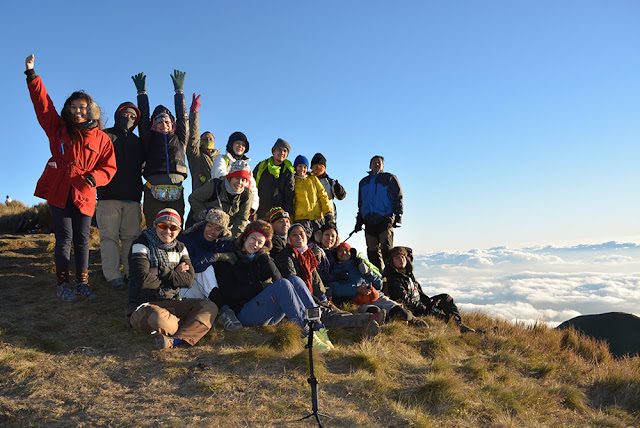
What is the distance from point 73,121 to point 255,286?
341cm

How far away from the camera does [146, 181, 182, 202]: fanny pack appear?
689 cm

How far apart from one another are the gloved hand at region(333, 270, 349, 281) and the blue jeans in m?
1.81

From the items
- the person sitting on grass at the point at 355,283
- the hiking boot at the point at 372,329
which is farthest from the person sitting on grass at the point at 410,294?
the hiking boot at the point at 372,329

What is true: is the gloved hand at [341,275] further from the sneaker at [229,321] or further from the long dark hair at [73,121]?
the long dark hair at [73,121]

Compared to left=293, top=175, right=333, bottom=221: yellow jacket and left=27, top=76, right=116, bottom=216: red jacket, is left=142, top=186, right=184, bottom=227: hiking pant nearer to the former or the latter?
left=27, top=76, right=116, bottom=216: red jacket

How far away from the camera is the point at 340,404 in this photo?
4.50m

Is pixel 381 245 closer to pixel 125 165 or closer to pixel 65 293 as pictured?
pixel 125 165

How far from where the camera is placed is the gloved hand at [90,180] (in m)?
6.01

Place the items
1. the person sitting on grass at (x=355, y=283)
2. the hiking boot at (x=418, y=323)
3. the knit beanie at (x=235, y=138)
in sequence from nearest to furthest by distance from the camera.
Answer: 1. the hiking boot at (x=418, y=323)
2. the person sitting on grass at (x=355, y=283)
3. the knit beanie at (x=235, y=138)

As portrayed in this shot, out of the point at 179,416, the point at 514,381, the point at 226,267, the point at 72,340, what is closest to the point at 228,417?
→ the point at 179,416

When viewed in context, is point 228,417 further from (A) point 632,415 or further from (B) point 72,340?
(A) point 632,415

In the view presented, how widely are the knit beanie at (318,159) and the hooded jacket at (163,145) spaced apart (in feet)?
10.7

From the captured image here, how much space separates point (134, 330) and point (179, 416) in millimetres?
2169

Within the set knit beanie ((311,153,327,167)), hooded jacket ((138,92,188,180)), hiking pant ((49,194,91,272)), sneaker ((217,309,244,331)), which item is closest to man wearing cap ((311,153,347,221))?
knit beanie ((311,153,327,167))
